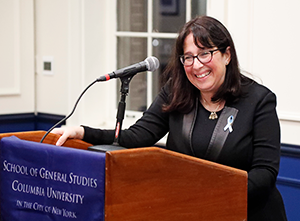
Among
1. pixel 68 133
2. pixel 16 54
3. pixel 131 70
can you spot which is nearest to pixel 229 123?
pixel 131 70

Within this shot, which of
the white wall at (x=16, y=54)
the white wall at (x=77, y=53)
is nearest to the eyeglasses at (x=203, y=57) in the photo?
the white wall at (x=77, y=53)

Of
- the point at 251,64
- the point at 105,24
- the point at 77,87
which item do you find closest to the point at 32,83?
the point at 77,87

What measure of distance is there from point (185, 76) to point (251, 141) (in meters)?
0.37

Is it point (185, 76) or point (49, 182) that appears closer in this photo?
point (49, 182)

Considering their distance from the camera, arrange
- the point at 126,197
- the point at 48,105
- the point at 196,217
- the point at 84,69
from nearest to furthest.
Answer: the point at 126,197 < the point at 196,217 < the point at 84,69 < the point at 48,105

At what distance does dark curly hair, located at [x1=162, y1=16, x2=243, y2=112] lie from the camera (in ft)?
5.40

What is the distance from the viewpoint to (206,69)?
1.65 m

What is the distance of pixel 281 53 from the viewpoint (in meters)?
2.46

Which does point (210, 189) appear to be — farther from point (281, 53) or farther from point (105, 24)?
point (105, 24)

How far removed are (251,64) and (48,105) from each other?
159 centimetres

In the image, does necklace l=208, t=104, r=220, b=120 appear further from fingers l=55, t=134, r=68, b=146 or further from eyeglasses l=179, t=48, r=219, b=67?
fingers l=55, t=134, r=68, b=146

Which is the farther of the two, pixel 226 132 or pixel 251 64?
pixel 251 64

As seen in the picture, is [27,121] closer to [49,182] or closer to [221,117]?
[221,117]

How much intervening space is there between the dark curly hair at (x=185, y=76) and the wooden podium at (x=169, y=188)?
1.40 ft
